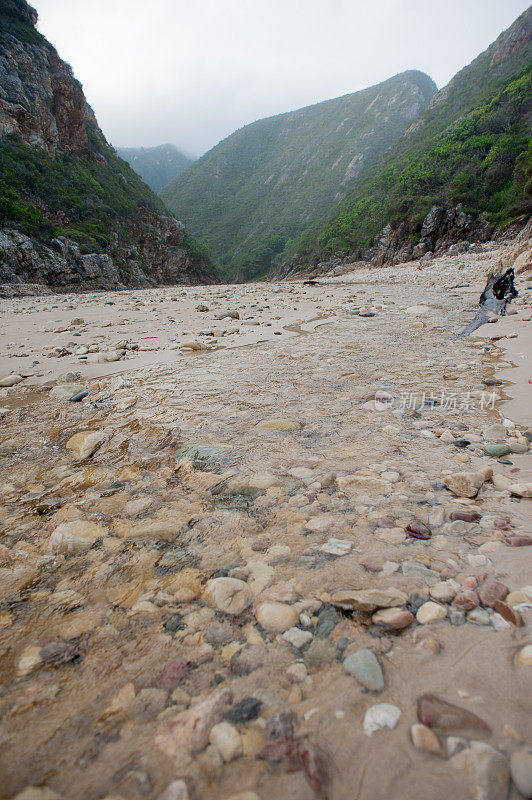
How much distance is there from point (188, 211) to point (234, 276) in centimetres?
3431

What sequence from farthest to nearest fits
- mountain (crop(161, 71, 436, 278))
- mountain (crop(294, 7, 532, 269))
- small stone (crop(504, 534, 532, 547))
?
mountain (crop(161, 71, 436, 278)), mountain (crop(294, 7, 532, 269)), small stone (crop(504, 534, 532, 547))

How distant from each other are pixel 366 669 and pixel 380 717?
0.12m

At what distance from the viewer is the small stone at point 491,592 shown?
1180 mm

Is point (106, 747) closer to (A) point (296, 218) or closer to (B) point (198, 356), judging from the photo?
(B) point (198, 356)

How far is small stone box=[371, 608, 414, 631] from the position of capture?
1.15 metres

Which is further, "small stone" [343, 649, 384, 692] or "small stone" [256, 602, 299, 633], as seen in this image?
"small stone" [256, 602, 299, 633]

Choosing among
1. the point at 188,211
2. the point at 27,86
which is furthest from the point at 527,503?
the point at 188,211

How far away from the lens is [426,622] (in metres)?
1.16

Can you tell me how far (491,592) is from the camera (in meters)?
1.21

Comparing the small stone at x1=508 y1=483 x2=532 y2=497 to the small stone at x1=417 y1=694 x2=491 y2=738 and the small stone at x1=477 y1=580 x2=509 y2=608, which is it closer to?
the small stone at x1=477 y1=580 x2=509 y2=608

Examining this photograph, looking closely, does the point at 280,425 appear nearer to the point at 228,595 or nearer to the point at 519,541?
the point at 228,595

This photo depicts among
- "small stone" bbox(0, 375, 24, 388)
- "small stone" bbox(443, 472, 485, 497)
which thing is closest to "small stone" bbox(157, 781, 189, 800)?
"small stone" bbox(443, 472, 485, 497)

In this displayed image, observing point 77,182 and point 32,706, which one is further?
point 77,182

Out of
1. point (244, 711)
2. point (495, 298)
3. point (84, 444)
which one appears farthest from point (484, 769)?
point (495, 298)
